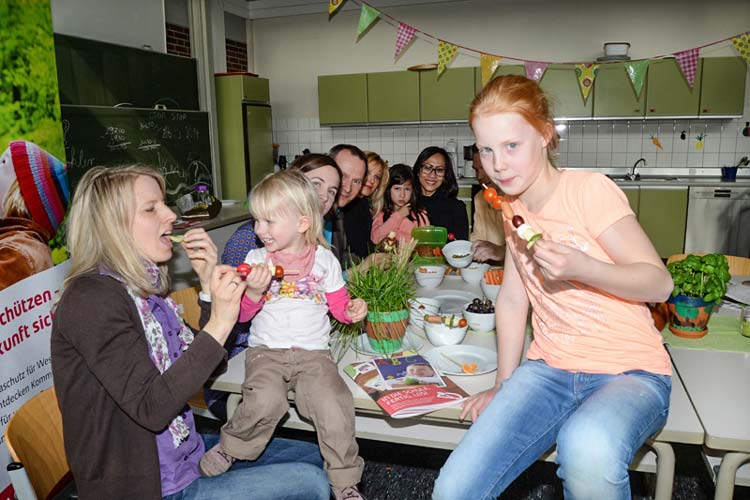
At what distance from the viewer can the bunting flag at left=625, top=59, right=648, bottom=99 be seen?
18.2ft

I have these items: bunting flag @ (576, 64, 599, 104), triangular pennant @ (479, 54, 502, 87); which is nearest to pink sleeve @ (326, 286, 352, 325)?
triangular pennant @ (479, 54, 502, 87)

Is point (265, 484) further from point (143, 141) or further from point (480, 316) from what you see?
point (143, 141)

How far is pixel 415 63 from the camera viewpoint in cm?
652

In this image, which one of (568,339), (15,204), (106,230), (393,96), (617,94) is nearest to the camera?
(106,230)

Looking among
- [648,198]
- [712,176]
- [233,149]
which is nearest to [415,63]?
[233,149]

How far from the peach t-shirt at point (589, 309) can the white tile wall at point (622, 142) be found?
4.40 m

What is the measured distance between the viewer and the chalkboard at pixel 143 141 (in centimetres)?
418

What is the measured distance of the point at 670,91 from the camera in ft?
18.3

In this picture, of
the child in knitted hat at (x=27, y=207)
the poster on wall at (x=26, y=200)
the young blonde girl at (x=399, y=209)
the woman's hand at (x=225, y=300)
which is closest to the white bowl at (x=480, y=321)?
the woman's hand at (x=225, y=300)

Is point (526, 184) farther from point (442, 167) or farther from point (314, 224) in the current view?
point (442, 167)

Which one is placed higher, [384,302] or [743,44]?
[743,44]

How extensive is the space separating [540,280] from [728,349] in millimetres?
691

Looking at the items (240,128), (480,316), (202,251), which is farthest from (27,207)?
(240,128)

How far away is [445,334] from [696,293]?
0.83m
